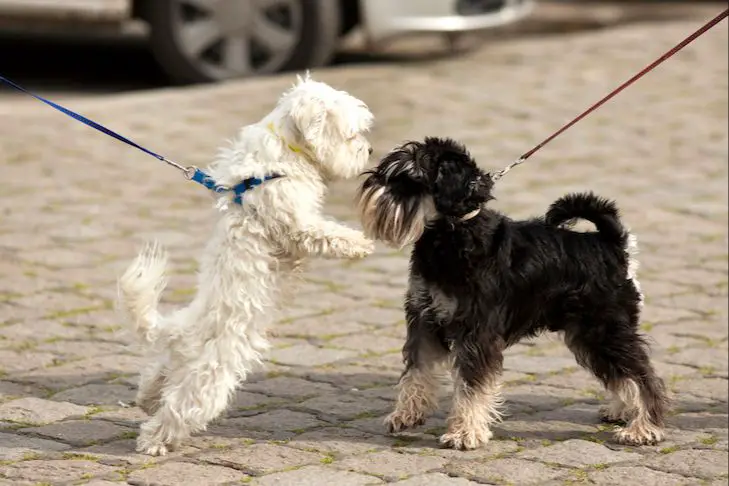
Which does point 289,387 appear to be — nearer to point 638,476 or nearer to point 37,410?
point 37,410

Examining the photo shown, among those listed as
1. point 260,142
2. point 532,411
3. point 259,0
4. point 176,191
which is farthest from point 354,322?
point 259,0

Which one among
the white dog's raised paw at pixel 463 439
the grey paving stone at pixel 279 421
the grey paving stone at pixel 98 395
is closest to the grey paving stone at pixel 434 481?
the white dog's raised paw at pixel 463 439

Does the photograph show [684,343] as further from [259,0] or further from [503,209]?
[259,0]

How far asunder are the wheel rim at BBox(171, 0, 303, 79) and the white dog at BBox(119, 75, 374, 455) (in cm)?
598

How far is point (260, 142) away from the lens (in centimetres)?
482

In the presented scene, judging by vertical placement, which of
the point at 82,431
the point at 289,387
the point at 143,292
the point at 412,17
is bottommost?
the point at 82,431

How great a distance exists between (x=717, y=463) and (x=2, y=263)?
4.16 metres

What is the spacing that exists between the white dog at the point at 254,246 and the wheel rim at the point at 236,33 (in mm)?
5984

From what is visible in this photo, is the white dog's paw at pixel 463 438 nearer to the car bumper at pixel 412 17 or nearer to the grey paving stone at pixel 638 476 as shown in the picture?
the grey paving stone at pixel 638 476

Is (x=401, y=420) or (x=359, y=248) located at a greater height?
(x=359, y=248)

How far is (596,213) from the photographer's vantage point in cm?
521

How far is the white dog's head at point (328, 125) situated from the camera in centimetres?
474

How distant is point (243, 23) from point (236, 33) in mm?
143

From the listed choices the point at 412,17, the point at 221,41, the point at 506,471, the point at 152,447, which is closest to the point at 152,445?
the point at 152,447
